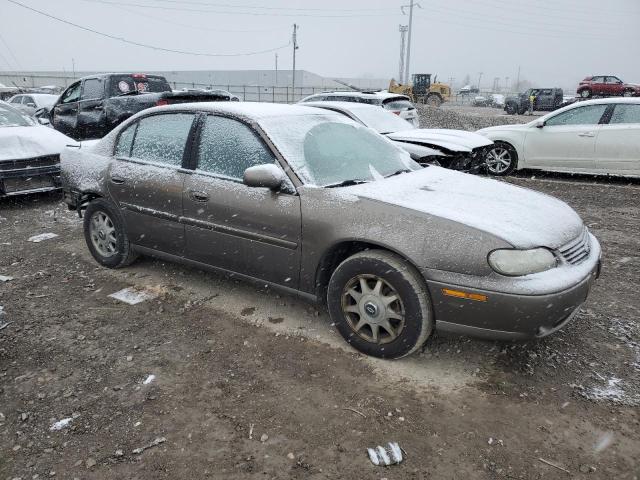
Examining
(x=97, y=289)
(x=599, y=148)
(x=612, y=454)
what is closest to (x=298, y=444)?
(x=612, y=454)

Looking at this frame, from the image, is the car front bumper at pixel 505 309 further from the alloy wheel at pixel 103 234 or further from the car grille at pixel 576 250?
the alloy wheel at pixel 103 234

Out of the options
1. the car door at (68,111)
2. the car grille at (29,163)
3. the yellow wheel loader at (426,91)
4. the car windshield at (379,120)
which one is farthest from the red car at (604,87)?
the car grille at (29,163)

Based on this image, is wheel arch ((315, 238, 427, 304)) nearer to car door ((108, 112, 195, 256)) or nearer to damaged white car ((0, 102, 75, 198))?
car door ((108, 112, 195, 256))

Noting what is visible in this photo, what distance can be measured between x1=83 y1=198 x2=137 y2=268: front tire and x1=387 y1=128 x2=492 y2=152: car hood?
12.9ft

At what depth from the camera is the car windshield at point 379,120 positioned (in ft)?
25.0

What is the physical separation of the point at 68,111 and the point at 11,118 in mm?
3405

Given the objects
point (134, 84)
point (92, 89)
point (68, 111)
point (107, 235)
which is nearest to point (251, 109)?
point (107, 235)

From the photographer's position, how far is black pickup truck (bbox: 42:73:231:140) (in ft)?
32.6

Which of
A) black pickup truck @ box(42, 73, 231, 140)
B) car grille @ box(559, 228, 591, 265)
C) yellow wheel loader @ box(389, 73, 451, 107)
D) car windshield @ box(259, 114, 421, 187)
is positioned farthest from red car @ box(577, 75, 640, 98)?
car grille @ box(559, 228, 591, 265)

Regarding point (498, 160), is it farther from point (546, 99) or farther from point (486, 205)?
point (546, 99)

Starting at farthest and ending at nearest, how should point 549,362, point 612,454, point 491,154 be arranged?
point 491,154
point 549,362
point 612,454

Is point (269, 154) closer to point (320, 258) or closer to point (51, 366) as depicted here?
point (320, 258)

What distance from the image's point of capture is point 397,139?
6789 mm

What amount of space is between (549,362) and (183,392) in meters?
2.29
